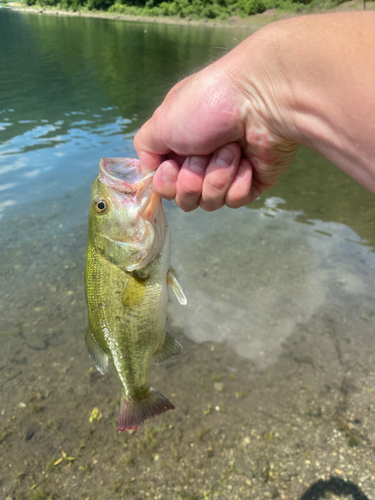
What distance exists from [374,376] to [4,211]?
27.8 ft

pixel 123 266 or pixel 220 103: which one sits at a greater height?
pixel 220 103

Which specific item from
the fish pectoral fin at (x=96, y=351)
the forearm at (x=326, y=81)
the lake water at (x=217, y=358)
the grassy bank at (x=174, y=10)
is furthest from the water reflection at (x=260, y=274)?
the grassy bank at (x=174, y=10)

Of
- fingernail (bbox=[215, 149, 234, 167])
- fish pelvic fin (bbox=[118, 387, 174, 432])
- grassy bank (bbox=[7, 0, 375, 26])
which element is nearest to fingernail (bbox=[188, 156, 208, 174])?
fingernail (bbox=[215, 149, 234, 167])

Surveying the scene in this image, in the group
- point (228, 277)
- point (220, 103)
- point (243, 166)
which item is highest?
point (220, 103)

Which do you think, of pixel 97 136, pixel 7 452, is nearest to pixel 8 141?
pixel 97 136

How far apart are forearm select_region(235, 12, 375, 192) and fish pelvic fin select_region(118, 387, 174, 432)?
6.60ft

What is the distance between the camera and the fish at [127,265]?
95.2 inches

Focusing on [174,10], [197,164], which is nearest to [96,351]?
[197,164]

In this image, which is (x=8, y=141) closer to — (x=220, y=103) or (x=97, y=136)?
(x=97, y=136)

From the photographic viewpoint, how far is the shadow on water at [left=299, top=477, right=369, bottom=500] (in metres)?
3.79

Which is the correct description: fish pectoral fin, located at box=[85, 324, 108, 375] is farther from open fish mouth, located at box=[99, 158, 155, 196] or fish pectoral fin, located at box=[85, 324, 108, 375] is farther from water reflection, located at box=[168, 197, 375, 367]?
water reflection, located at box=[168, 197, 375, 367]

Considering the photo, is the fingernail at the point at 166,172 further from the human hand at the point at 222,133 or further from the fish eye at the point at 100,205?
the fish eye at the point at 100,205

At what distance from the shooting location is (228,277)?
6.93m

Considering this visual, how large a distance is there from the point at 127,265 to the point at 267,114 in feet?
4.19
